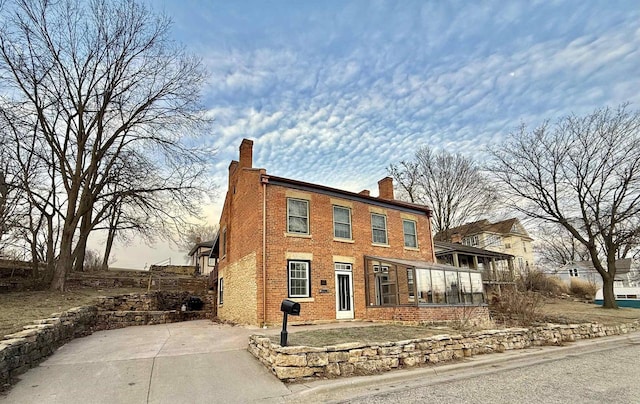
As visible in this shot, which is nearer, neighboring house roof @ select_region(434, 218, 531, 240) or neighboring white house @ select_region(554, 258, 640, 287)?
neighboring house roof @ select_region(434, 218, 531, 240)

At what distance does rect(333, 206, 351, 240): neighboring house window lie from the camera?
15352 millimetres

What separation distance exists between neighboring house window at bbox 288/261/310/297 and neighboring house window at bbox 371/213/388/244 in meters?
4.16

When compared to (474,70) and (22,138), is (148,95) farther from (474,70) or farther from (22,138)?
(474,70)

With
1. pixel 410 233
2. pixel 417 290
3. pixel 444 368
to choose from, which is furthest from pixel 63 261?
pixel 444 368

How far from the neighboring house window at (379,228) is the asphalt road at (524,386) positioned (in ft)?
28.5

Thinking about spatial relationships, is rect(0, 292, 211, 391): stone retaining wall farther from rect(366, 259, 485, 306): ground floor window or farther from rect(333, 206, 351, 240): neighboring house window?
rect(366, 259, 485, 306): ground floor window

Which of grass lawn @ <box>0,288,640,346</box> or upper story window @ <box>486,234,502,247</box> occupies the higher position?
upper story window @ <box>486,234,502,247</box>

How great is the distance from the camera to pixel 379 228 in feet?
55.4

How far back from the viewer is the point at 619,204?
70.2 ft

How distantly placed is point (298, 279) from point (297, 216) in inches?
99.3

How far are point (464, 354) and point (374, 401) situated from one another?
4.13 m

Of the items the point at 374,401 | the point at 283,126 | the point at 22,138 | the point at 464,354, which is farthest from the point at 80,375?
the point at 22,138

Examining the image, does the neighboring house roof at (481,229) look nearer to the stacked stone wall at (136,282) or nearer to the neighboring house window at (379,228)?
the neighboring house window at (379,228)

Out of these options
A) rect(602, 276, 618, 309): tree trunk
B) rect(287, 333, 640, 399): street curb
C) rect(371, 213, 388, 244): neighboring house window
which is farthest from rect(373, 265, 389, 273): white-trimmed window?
rect(602, 276, 618, 309): tree trunk
